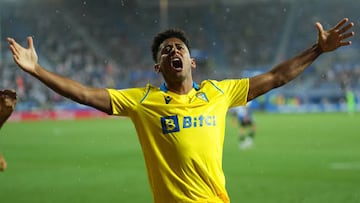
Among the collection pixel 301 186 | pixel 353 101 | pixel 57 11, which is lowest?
pixel 301 186

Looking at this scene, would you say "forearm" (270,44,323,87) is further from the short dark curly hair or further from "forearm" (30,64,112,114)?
"forearm" (30,64,112,114)

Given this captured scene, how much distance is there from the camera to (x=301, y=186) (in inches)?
369

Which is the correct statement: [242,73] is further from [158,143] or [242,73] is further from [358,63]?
[158,143]

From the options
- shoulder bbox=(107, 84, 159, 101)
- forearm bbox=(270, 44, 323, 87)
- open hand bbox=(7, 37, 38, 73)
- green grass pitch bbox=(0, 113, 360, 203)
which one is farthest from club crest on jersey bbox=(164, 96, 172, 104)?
green grass pitch bbox=(0, 113, 360, 203)

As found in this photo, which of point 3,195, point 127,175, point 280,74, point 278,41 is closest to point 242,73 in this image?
point 278,41

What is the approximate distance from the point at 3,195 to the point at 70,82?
5.72 metres

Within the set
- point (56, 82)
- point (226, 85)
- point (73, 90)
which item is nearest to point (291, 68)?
point (226, 85)

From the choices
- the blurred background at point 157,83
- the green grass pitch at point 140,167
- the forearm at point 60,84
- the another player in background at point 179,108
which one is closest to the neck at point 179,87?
the another player in background at point 179,108

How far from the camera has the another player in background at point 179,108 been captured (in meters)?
3.83

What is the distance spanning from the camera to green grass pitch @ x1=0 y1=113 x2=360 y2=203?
8.88 metres

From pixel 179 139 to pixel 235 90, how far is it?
2.01 feet

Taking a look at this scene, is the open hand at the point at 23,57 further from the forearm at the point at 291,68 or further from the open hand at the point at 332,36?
the open hand at the point at 332,36

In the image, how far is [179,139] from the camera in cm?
390

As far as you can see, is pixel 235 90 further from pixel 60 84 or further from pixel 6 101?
pixel 6 101
